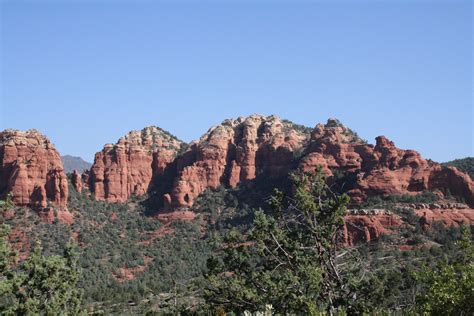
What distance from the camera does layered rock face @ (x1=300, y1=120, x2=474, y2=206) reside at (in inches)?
3123

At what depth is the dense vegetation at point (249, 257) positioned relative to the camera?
24.6 m

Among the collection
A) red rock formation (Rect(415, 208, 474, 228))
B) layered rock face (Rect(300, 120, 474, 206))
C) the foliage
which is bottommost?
the foliage

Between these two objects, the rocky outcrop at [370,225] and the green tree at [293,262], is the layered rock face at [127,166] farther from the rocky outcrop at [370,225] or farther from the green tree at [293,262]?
the green tree at [293,262]

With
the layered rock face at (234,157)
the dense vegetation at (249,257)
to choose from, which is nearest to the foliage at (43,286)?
the dense vegetation at (249,257)

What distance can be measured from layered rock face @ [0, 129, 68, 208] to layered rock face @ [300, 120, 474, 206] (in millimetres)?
37119

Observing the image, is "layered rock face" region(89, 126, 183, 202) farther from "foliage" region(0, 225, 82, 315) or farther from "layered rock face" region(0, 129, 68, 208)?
"foliage" region(0, 225, 82, 315)

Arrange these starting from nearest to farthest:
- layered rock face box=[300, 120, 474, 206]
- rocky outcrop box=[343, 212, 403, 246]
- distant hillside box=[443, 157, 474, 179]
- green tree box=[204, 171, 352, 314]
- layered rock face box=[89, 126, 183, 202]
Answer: green tree box=[204, 171, 352, 314], rocky outcrop box=[343, 212, 403, 246], layered rock face box=[300, 120, 474, 206], distant hillside box=[443, 157, 474, 179], layered rock face box=[89, 126, 183, 202]

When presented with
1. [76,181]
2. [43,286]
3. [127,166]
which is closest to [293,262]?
[43,286]

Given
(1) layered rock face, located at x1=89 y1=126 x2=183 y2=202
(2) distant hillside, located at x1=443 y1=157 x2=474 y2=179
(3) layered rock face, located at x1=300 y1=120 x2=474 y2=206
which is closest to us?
(3) layered rock face, located at x1=300 y1=120 x2=474 y2=206

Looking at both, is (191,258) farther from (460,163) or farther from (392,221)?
(460,163)

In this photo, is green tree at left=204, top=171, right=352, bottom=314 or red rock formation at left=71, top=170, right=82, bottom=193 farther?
red rock formation at left=71, top=170, right=82, bottom=193

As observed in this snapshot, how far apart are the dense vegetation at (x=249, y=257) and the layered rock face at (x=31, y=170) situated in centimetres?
342

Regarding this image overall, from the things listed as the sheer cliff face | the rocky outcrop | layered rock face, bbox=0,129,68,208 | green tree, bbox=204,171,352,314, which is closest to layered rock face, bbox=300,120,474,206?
the sheer cliff face

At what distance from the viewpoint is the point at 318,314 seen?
674 inches
